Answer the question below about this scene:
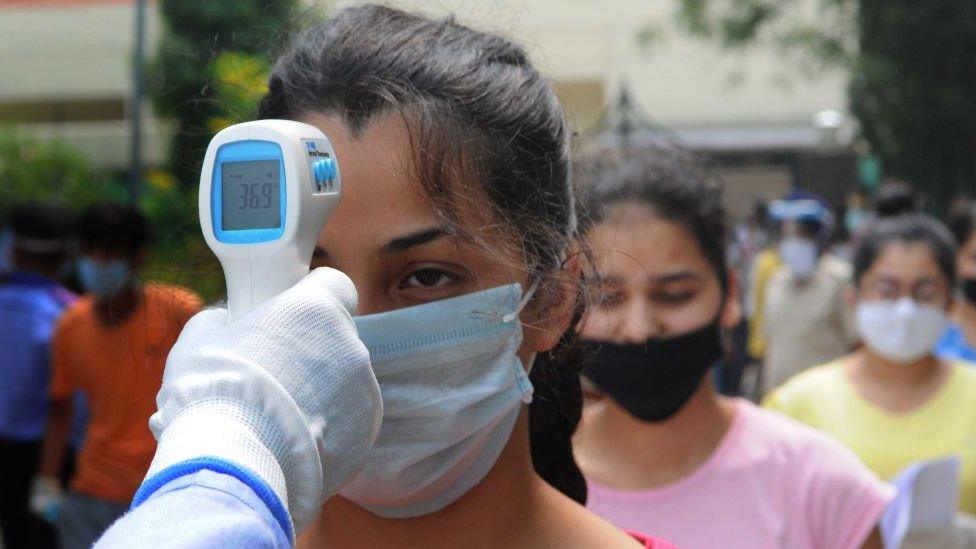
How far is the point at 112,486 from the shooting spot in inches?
204

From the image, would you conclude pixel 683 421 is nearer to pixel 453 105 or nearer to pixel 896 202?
pixel 453 105

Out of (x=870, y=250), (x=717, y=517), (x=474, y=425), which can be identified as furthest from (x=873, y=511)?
(x=870, y=250)

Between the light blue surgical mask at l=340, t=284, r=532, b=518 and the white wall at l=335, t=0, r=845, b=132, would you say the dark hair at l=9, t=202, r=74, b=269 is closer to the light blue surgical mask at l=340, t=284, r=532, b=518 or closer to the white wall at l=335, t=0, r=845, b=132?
the light blue surgical mask at l=340, t=284, r=532, b=518

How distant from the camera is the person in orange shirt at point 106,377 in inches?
202

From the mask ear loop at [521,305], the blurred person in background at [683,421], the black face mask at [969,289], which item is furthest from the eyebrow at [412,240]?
the black face mask at [969,289]

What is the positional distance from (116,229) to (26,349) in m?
0.95

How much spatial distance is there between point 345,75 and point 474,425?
51 centimetres

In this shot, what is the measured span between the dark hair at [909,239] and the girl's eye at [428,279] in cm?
320

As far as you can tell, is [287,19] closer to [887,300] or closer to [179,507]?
[179,507]

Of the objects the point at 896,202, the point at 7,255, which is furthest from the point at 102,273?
the point at 896,202

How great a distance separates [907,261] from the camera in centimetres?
478

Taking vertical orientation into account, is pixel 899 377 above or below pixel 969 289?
above

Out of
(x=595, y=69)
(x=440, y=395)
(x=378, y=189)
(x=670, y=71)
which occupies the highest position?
(x=378, y=189)

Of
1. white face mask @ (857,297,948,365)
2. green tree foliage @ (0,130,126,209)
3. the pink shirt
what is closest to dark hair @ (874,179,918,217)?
white face mask @ (857,297,948,365)
